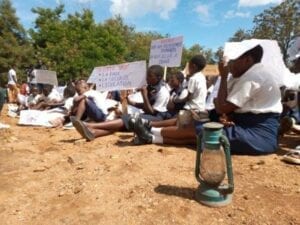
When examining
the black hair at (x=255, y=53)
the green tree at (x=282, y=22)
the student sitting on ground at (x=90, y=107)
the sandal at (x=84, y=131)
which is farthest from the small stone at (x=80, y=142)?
the green tree at (x=282, y=22)

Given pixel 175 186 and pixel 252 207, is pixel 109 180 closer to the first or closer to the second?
pixel 175 186

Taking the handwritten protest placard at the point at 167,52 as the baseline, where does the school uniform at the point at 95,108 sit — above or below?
below

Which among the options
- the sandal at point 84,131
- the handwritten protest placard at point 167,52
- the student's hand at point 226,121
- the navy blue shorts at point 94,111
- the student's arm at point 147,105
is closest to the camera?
the student's hand at point 226,121

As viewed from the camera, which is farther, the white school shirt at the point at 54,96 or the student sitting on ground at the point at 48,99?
the white school shirt at the point at 54,96

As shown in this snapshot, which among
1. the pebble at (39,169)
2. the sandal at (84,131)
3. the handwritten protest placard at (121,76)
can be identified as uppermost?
the handwritten protest placard at (121,76)

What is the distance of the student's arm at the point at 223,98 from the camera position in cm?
372

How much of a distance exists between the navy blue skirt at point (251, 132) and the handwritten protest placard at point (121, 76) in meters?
2.44

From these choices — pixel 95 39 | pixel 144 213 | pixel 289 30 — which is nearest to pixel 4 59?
pixel 95 39

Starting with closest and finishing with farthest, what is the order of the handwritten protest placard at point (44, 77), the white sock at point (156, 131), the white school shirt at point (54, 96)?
the white sock at point (156, 131) → the white school shirt at point (54, 96) → the handwritten protest placard at point (44, 77)

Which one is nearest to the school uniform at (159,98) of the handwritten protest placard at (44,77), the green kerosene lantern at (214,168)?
the green kerosene lantern at (214,168)

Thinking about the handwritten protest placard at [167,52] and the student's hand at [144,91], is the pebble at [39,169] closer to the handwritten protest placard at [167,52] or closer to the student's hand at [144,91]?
the student's hand at [144,91]

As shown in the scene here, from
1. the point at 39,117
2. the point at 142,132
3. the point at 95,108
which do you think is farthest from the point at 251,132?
the point at 39,117

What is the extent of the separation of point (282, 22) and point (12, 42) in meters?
21.9

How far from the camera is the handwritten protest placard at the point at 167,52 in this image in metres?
7.31
